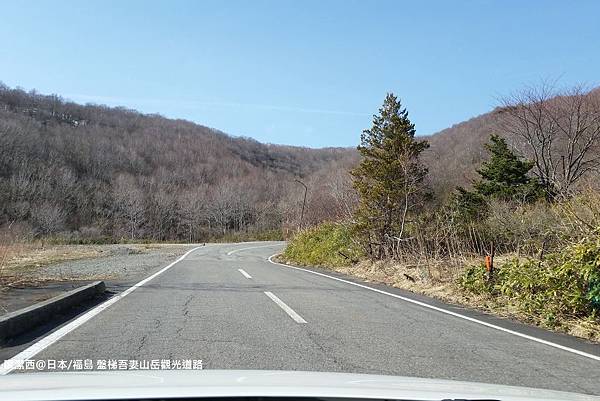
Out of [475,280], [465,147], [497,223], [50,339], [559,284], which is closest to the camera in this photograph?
[50,339]

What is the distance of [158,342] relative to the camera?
6254 mm

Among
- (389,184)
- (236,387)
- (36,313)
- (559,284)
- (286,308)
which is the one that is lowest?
(286,308)

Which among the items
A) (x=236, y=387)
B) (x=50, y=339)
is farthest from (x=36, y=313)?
(x=236, y=387)

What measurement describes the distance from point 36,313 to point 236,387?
20.1 ft

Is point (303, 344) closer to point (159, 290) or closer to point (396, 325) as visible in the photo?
point (396, 325)

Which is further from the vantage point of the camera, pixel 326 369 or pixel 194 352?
pixel 194 352

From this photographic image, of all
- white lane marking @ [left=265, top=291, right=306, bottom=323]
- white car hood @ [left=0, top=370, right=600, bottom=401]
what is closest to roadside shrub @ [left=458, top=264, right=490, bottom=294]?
white lane marking @ [left=265, top=291, right=306, bottom=323]

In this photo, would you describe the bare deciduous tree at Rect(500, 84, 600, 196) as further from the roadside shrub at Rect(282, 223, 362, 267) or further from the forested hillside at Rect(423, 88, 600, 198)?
the roadside shrub at Rect(282, 223, 362, 267)

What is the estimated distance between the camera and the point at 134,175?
417 feet

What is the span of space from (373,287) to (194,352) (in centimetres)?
910

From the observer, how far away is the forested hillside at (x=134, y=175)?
97.8 metres

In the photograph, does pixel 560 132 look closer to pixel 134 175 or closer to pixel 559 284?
pixel 559 284

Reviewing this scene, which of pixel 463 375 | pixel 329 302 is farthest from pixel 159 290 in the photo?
pixel 463 375

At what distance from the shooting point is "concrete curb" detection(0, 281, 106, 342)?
6472 millimetres
